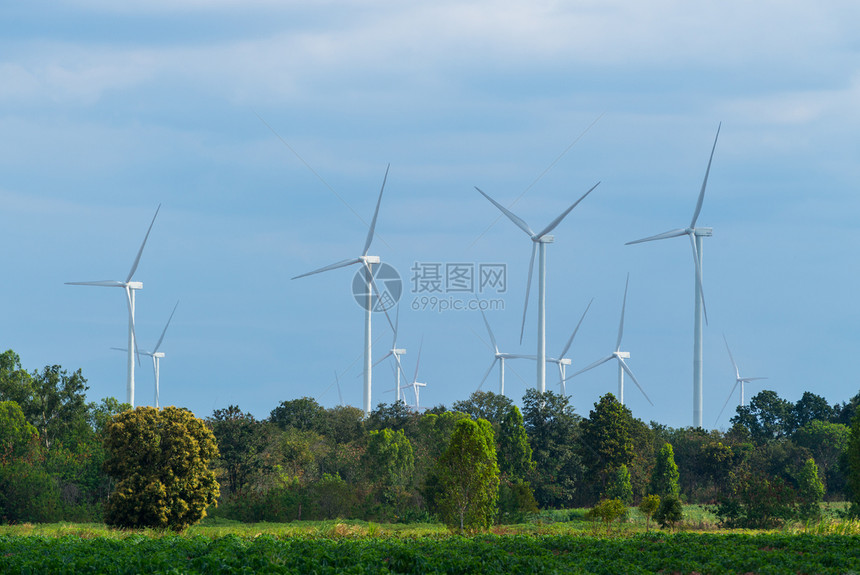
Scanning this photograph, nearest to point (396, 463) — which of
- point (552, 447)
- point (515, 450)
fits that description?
point (515, 450)

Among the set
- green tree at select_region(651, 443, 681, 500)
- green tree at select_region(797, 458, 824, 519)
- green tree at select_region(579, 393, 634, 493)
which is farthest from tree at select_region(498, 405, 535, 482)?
green tree at select_region(797, 458, 824, 519)

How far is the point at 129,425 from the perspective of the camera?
52.6 meters

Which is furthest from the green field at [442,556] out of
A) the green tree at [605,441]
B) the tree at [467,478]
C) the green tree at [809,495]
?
the green tree at [605,441]

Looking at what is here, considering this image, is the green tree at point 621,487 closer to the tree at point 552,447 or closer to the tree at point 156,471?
the tree at point 552,447

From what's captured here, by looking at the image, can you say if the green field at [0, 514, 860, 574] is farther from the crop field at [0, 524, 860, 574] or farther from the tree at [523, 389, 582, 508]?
the tree at [523, 389, 582, 508]

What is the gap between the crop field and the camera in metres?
29.7

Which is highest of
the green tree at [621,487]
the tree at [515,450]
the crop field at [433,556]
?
the tree at [515,450]

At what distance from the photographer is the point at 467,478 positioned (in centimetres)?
5091

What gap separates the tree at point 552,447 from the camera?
76938 mm

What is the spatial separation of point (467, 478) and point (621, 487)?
2710 cm

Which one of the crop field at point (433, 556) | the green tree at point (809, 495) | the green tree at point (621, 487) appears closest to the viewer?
the crop field at point (433, 556)

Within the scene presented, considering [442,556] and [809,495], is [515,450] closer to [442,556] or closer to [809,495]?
[809,495]

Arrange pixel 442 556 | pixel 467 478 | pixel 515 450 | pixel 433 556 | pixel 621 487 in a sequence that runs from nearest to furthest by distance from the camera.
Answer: pixel 433 556 → pixel 442 556 → pixel 467 478 → pixel 621 487 → pixel 515 450

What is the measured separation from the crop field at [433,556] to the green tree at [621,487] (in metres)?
34.1
